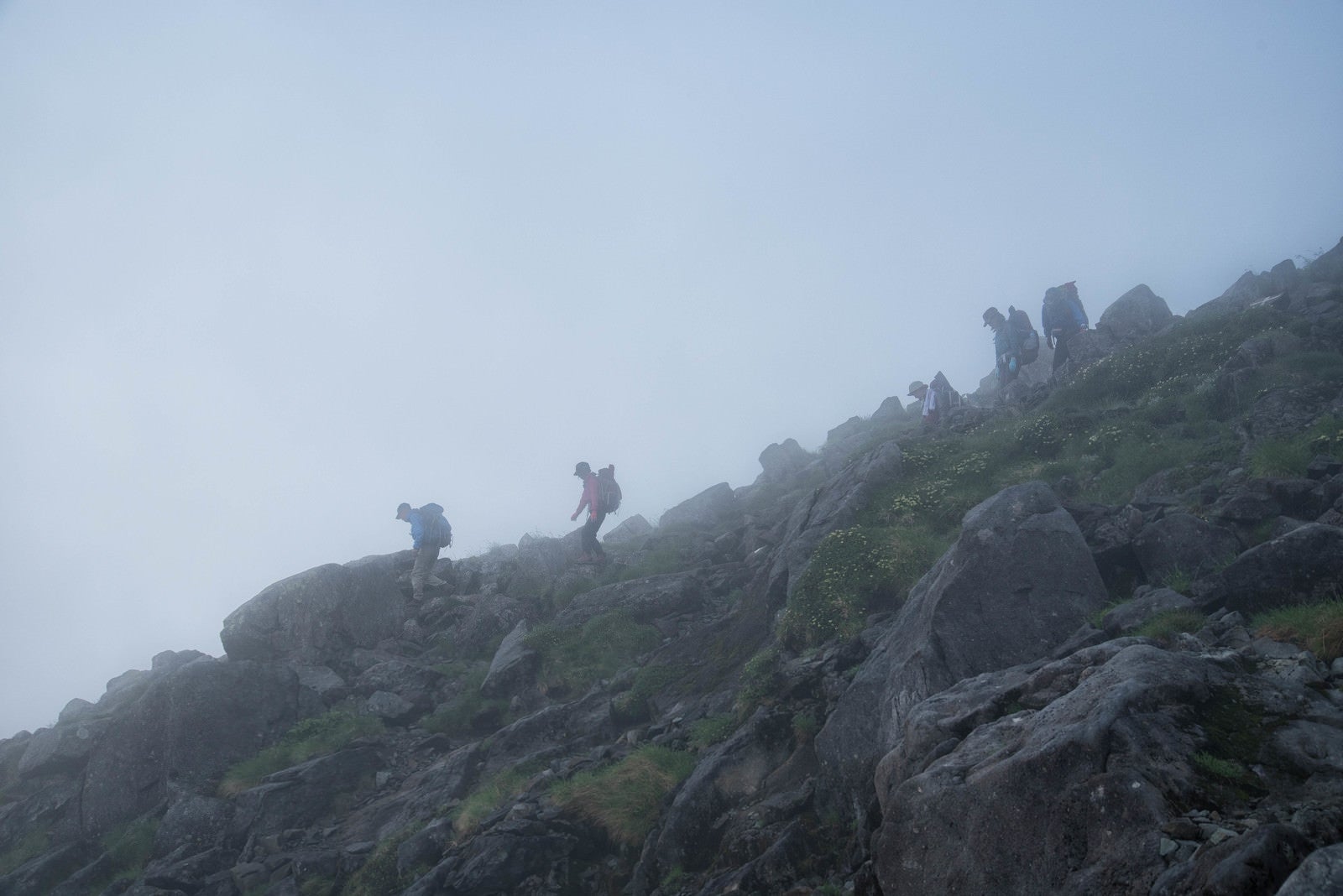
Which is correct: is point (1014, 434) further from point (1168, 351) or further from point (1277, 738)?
point (1277, 738)

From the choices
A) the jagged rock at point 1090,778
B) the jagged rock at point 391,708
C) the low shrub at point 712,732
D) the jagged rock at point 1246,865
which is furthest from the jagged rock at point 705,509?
the jagged rock at point 1246,865

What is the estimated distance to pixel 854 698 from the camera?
10602 mm

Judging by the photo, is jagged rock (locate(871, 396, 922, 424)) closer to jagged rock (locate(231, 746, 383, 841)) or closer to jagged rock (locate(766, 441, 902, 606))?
jagged rock (locate(766, 441, 902, 606))

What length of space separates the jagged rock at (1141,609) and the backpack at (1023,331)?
833 inches

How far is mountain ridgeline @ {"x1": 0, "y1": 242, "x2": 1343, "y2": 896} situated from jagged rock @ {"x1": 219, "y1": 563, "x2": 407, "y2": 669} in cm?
9

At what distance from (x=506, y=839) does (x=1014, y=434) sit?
615 inches

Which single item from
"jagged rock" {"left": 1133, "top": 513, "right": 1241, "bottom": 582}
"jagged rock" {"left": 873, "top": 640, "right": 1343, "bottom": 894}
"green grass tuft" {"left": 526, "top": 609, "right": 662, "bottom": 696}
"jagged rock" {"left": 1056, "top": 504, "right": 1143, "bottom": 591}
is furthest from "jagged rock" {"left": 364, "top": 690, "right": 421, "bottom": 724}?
"jagged rock" {"left": 1133, "top": 513, "right": 1241, "bottom": 582}

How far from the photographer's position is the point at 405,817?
14.6 m

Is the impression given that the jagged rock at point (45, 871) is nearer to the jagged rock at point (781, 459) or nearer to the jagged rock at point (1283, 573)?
the jagged rock at point (1283, 573)

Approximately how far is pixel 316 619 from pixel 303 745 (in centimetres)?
607

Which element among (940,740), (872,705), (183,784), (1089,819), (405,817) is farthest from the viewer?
(183,784)

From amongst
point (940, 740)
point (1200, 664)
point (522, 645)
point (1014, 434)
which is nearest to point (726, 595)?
point (522, 645)

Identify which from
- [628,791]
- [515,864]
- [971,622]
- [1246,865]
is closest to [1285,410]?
[971,622]

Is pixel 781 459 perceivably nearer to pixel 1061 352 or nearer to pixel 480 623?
pixel 1061 352
